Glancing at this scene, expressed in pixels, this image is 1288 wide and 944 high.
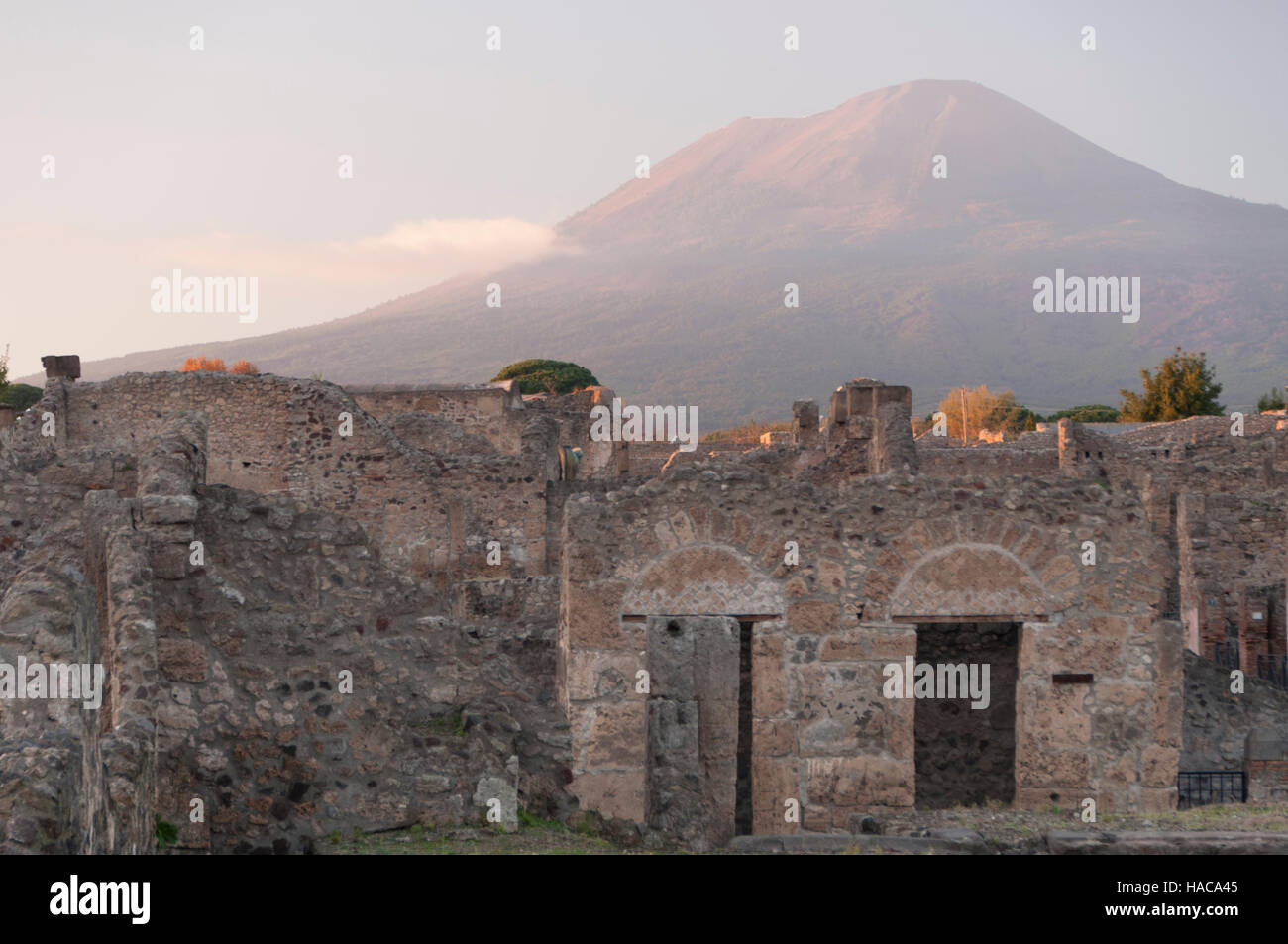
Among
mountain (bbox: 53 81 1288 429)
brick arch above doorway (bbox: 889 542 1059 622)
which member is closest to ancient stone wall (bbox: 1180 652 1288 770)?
brick arch above doorway (bbox: 889 542 1059 622)

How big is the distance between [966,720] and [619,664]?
12.0 feet

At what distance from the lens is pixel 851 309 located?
139000mm

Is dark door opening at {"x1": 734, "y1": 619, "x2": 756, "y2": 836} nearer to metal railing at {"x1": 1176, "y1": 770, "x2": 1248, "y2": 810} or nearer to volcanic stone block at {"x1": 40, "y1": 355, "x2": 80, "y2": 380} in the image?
metal railing at {"x1": 1176, "y1": 770, "x2": 1248, "y2": 810}

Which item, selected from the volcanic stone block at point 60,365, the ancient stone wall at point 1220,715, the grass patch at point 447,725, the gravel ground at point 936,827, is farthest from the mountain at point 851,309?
the grass patch at point 447,725

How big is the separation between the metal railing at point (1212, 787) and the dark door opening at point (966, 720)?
1589 millimetres

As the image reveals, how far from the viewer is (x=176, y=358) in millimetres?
137000

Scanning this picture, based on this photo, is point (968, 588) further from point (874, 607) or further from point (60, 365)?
point (60, 365)

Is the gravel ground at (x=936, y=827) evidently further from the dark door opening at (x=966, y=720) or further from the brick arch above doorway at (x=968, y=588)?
the dark door opening at (x=966, y=720)

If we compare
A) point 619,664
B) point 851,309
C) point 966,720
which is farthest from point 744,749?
point 851,309

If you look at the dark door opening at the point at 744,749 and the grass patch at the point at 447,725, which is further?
the dark door opening at the point at 744,749

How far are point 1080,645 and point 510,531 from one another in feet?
40.5

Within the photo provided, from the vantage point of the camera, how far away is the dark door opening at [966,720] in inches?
433
